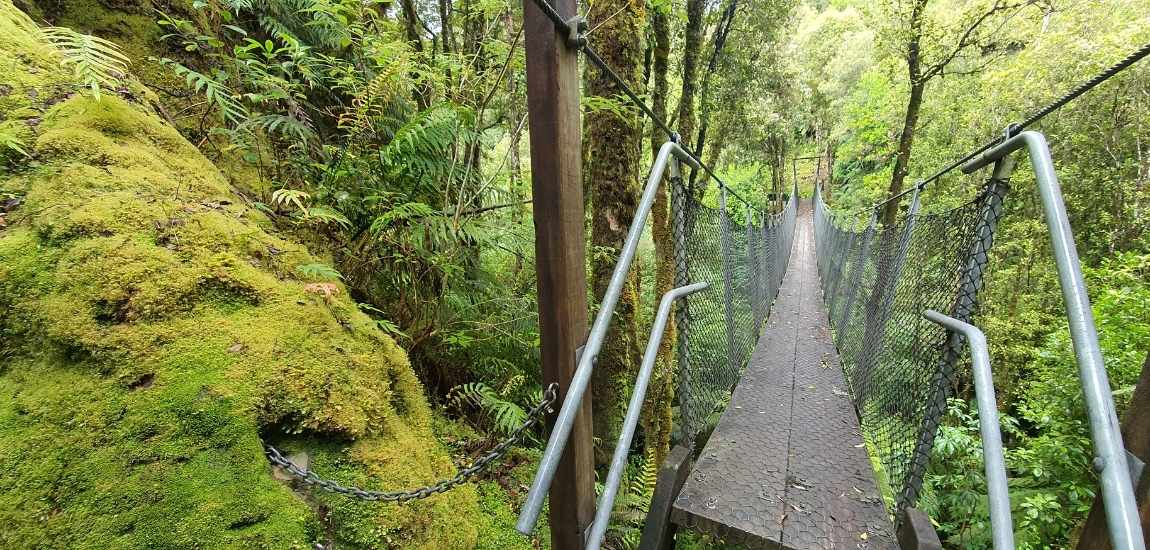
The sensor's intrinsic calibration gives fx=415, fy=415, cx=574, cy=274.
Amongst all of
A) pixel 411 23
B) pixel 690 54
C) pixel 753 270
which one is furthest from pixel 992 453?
pixel 690 54

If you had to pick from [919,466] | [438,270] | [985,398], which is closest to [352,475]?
[438,270]

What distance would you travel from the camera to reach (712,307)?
8.49ft

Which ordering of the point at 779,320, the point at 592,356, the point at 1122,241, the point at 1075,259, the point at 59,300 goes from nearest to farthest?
1. the point at 1075,259
2. the point at 592,356
3. the point at 59,300
4. the point at 779,320
5. the point at 1122,241

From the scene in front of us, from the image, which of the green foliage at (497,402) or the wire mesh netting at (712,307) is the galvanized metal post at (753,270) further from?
the green foliage at (497,402)

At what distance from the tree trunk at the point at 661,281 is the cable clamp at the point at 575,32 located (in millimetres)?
1461

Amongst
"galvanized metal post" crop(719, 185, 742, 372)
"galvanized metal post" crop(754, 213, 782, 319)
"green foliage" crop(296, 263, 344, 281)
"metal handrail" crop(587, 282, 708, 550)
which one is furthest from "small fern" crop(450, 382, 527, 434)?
"galvanized metal post" crop(754, 213, 782, 319)

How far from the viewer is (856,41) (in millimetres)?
16328

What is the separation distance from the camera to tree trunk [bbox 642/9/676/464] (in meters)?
Answer: 3.05

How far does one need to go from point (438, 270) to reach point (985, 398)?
2247 mm

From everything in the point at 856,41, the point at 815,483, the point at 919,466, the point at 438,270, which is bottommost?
the point at 815,483

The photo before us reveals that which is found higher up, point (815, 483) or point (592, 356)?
point (592, 356)

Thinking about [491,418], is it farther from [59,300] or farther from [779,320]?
[779,320]

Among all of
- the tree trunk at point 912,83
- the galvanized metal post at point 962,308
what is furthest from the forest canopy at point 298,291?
the tree trunk at point 912,83

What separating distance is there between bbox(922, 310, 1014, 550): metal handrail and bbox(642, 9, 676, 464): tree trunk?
58.9 inches
